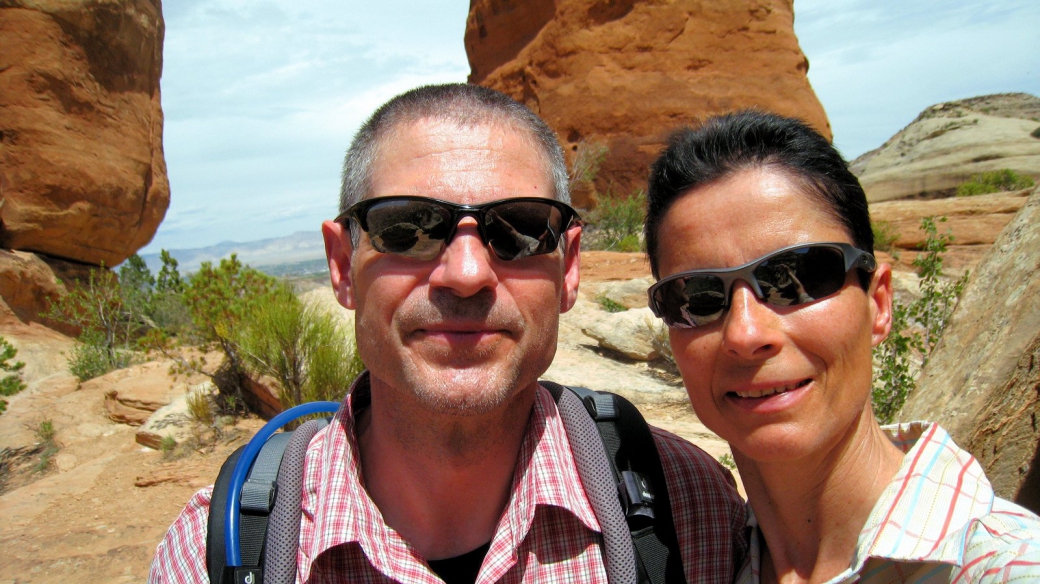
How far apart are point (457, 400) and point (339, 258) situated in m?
0.58

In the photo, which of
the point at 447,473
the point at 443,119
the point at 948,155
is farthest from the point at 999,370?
the point at 948,155

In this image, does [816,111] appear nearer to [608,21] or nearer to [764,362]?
[608,21]

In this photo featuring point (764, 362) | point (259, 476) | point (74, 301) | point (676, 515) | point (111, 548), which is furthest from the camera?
point (74, 301)

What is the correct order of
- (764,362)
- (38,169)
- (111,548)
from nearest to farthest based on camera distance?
(764,362) < (111,548) < (38,169)

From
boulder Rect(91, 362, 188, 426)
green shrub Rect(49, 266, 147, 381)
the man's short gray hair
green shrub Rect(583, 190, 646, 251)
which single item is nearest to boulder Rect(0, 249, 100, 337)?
green shrub Rect(49, 266, 147, 381)

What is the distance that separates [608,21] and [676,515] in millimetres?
24173

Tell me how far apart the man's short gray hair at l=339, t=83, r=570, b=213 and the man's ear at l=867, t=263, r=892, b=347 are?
0.77 m

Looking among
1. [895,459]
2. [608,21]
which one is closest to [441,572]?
[895,459]

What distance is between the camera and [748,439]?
1.38 metres

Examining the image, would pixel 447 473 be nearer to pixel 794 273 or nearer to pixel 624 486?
pixel 624 486

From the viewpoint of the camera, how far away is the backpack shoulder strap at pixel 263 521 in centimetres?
135

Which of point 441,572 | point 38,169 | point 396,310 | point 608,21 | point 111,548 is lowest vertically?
point 111,548

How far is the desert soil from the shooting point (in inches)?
185

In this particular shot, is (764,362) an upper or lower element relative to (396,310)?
lower
